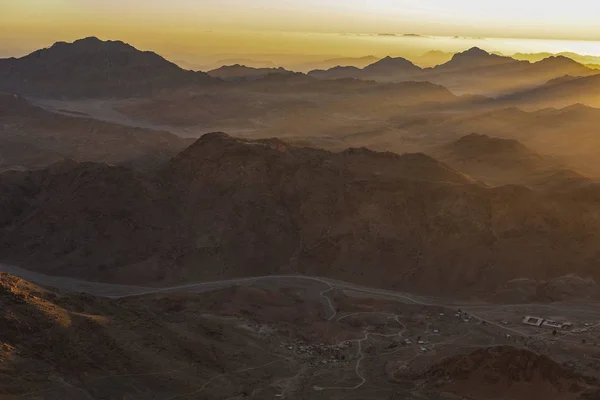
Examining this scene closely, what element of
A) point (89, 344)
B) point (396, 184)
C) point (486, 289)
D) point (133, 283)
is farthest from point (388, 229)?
point (89, 344)

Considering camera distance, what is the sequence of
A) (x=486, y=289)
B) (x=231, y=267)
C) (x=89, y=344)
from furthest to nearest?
(x=231, y=267)
(x=486, y=289)
(x=89, y=344)

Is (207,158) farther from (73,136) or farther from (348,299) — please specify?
(73,136)

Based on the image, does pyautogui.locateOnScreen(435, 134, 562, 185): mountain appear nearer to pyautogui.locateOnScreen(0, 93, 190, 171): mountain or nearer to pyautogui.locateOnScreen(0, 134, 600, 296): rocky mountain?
pyautogui.locateOnScreen(0, 134, 600, 296): rocky mountain

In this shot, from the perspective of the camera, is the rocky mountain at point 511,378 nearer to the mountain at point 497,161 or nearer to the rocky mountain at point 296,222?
the rocky mountain at point 296,222

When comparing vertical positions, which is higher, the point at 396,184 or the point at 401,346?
the point at 396,184

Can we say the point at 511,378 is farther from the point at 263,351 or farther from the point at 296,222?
the point at 296,222

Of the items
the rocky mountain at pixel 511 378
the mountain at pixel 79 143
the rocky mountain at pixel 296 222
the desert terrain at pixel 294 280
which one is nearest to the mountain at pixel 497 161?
the desert terrain at pixel 294 280

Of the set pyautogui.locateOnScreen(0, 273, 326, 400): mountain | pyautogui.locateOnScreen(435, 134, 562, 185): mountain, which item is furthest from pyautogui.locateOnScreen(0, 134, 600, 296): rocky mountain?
pyautogui.locateOnScreen(435, 134, 562, 185): mountain
